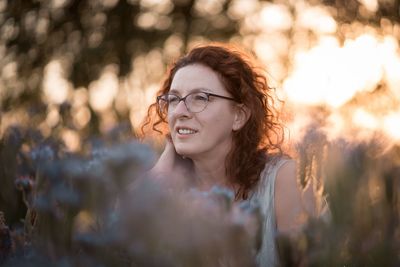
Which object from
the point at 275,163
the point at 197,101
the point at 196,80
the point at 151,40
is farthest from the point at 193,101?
the point at 151,40

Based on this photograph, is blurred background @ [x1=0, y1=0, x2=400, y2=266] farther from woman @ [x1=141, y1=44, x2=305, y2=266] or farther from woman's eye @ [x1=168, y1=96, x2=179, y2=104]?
woman's eye @ [x1=168, y1=96, x2=179, y2=104]

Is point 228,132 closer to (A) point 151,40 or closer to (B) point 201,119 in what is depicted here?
(B) point 201,119

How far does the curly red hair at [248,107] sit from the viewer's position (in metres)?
2.23

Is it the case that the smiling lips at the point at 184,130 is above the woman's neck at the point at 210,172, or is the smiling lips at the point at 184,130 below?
above

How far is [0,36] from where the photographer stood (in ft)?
17.5

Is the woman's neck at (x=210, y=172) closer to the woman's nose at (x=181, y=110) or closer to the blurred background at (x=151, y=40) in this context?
the woman's nose at (x=181, y=110)

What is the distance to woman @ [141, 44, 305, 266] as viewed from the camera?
6.53ft

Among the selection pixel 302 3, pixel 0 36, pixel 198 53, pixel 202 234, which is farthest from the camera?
pixel 302 3

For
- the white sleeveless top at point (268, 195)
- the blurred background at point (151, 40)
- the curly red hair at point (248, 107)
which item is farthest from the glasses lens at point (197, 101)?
the blurred background at point (151, 40)

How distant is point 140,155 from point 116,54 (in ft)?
18.1

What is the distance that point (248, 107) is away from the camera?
91.9 inches

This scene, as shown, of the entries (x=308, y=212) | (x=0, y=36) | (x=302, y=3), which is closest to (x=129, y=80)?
(x=0, y=36)

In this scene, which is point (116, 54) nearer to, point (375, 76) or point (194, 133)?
point (375, 76)

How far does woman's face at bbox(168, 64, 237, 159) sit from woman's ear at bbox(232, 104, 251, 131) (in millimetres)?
11
